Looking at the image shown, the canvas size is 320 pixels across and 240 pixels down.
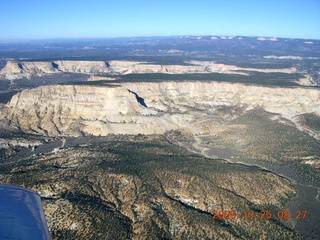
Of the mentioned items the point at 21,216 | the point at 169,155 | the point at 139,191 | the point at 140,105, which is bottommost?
the point at 169,155

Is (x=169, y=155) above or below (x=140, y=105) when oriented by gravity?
below

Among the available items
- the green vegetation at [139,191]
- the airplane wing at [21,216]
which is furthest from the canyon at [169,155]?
the airplane wing at [21,216]

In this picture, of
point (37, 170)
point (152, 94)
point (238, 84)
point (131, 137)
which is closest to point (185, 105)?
point (152, 94)

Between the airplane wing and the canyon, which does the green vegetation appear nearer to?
the canyon

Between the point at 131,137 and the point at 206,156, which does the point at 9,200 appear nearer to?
the point at 206,156
